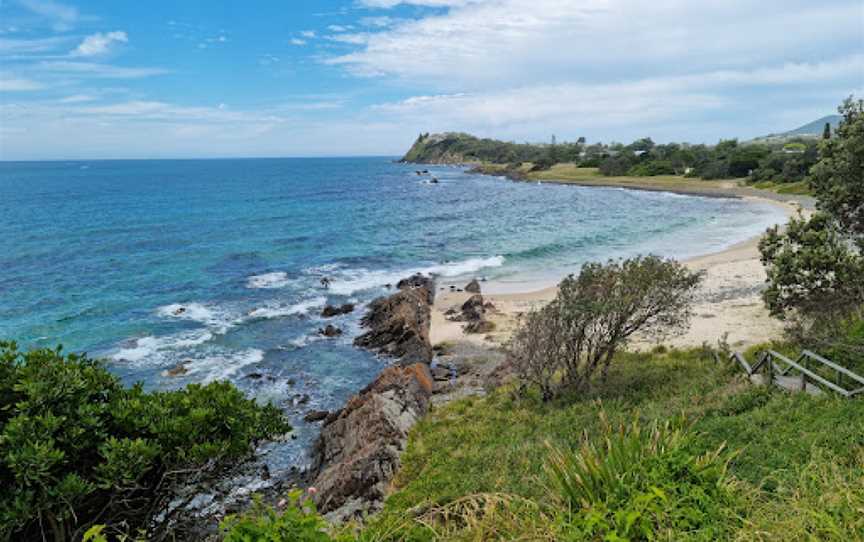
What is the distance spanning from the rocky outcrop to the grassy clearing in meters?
6.96

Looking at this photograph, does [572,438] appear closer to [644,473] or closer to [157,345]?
[644,473]

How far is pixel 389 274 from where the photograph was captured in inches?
1649

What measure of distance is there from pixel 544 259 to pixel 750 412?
35.4 m

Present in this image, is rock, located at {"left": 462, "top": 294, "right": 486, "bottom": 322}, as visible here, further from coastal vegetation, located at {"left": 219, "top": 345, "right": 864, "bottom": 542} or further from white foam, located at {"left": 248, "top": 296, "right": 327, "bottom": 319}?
coastal vegetation, located at {"left": 219, "top": 345, "right": 864, "bottom": 542}

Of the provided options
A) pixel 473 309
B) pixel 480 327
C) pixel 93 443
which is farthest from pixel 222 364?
pixel 93 443

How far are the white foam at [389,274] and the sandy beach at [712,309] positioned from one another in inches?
179

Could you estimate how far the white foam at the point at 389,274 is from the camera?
3816 cm

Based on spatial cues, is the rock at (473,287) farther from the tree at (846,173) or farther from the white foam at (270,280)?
the tree at (846,173)

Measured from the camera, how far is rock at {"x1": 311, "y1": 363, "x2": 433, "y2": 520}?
12.8 m

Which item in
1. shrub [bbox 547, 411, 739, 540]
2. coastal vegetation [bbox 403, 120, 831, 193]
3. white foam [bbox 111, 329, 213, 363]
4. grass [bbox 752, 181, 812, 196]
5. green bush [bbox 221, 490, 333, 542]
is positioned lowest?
white foam [bbox 111, 329, 213, 363]

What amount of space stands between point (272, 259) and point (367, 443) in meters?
33.7

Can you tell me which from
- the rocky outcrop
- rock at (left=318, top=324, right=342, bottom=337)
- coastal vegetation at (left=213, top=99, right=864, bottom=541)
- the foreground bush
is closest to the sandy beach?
the rocky outcrop

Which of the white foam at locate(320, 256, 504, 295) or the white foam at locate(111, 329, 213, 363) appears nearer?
the white foam at locate(111, 329, 213, 363)

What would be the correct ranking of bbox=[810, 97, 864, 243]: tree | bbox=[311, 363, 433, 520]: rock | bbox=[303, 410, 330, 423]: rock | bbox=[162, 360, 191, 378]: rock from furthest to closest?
bbox=[162, 360, 191, 378]: rock → bbox=[303, 410, 330, 423]: rock → bbox=[810, 97, 864, 243]: tree → bbox=[311, 363, 433, 520]: rock
